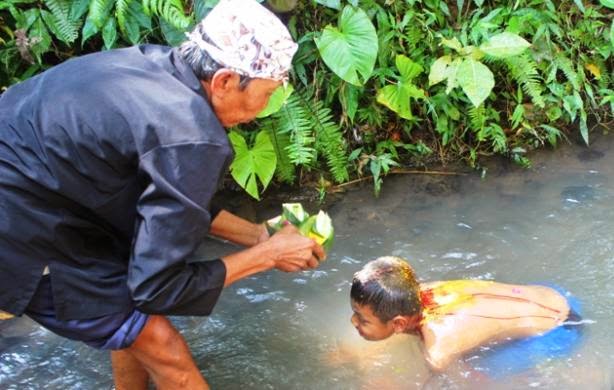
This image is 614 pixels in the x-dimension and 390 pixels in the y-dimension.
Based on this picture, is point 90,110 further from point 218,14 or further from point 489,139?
point 489,139

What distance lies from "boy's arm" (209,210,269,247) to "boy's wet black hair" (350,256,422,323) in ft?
1.73

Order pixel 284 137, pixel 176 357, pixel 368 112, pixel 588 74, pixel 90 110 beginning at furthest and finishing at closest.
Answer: pixel 588 74 < pixel 368 112 < pixel 284 137 < pixel 176 357 < pixel 90 110

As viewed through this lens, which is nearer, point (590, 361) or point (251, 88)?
point (251, 88)

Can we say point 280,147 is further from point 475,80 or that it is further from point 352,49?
point 475,80

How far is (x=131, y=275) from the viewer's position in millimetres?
2145

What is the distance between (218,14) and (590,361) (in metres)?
2.50

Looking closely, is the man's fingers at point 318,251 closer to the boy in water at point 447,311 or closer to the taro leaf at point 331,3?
the boy in water at point 447,311

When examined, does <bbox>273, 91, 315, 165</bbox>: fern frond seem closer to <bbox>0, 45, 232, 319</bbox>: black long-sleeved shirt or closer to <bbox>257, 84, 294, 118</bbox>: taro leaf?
<bbox>257, 84, 294, 118</bbox>: taro leaf

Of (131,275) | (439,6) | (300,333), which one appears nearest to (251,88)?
(131,275)

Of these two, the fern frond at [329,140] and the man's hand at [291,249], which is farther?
the fern frond at [329,140]

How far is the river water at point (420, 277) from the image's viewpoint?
332cm

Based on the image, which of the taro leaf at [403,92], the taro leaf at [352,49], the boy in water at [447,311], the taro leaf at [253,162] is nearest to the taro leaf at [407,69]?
the taro leaf at [403,92]

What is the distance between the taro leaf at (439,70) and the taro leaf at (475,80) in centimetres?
11

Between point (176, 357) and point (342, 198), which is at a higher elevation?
point (176, 357)
